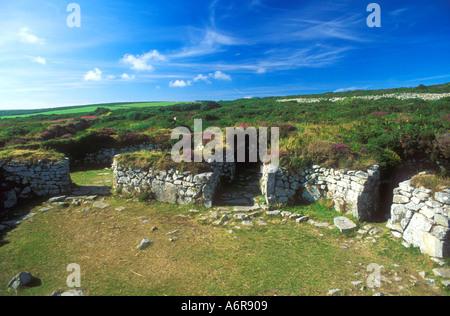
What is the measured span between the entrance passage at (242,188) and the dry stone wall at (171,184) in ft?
2.10

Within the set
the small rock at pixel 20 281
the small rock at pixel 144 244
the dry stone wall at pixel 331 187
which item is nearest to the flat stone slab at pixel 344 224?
the dry stone wall at pixel 331 187

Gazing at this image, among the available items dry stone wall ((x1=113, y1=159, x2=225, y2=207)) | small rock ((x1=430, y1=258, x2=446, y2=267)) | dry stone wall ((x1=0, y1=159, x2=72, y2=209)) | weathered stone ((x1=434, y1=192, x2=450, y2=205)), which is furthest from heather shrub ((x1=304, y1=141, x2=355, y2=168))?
dry stone wall ((x1=0, y1=159, x2=72, y2=209))

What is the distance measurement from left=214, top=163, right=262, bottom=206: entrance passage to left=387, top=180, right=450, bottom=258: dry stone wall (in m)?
4.62

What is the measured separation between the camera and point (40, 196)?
10102mm

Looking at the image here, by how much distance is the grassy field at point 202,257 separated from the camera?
4.59 m

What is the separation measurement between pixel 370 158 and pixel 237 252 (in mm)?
5760

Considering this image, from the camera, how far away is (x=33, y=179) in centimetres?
1006

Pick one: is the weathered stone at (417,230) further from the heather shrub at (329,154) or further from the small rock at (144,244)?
the small rock at (144,244)

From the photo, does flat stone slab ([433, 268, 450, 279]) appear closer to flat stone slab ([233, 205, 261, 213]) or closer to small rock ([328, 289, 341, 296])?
small rock ([328, 289, 341, 296])

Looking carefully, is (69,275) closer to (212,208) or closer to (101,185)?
(212,208)

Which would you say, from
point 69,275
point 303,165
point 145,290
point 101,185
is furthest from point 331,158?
point 101,185

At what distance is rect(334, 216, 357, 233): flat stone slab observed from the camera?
261 inches

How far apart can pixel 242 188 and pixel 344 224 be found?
4645mm
